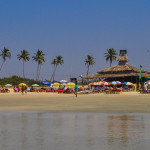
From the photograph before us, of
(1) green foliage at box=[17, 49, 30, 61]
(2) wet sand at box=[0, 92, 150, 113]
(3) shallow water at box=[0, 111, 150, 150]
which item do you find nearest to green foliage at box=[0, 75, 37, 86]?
(1) green foliage at box=[17, 49, 30, 61]

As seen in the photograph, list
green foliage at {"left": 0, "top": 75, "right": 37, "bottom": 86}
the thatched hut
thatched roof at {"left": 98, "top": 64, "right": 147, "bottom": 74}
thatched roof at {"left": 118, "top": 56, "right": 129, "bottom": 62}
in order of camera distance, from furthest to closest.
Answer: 1. green foliage at {"left": 0, "top": 75, "right": 37, "bottom": 86}
2. thatched roof at {"left": 118, "top": 56, "right": 129, "bottom": 62}
3. thatched roof at {"left": 98, "top": 64, "right": 147, "bottom": 74}
4. the thatched hut

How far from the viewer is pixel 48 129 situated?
10266 mm

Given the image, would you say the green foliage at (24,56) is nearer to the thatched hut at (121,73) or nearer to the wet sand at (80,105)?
the thatched hut at (121,73)

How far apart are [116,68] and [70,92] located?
26.1m

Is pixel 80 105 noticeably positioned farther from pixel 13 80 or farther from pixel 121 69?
pixel 13 80

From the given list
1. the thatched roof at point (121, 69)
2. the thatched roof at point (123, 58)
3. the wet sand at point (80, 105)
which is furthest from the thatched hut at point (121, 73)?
the wet sand at point (80, 105)

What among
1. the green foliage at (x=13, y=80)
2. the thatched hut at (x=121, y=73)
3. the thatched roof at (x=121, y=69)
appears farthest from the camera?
the green foliage at (x=13, y=80)

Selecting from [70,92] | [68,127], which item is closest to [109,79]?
[70,92]

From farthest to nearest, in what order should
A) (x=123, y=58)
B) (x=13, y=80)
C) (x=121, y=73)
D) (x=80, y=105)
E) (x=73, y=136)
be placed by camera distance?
(x=13, y=80)
(x=123, y=58)
(x=121, y=73)
(x=80, y=105)
(x=73, y=136)

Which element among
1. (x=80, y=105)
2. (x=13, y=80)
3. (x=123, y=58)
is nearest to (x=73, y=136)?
(x=80, y=105)

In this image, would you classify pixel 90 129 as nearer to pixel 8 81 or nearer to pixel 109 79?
pixel 109 79

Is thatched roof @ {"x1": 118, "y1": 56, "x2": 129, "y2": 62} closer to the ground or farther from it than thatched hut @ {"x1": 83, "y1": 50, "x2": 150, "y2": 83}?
farther from it

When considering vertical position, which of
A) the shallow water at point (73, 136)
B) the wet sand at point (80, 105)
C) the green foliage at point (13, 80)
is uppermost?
the green foliage at point (13, 80)

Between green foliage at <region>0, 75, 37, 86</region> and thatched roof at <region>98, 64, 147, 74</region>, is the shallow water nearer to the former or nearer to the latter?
thatched roof at <region>98, 64, 147, 74</region>
